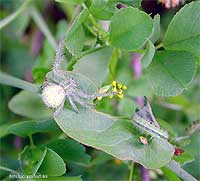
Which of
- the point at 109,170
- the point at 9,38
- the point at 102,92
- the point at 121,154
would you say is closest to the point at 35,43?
the point at 9,38

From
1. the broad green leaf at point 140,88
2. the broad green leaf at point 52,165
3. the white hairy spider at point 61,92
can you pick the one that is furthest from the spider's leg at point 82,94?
the broad green leaf at point 140,88

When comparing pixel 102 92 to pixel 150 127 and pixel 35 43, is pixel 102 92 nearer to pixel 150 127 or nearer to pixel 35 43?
pixel 150 127

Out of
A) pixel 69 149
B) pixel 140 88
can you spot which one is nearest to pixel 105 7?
pixel 69 149

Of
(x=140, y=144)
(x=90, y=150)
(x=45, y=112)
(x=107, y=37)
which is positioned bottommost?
(x=90, y=150)

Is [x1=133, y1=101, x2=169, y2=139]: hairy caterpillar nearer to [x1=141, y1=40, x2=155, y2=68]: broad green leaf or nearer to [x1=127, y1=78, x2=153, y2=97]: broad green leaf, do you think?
[x1=141, y1=40, x2=155, y2=68]: broad green leaf

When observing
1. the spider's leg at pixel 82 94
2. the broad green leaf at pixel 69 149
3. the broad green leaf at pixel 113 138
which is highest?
the spider's leg at pixel 82 94

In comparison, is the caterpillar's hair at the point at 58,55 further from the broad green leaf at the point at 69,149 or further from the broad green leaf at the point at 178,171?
the broad green leaf at the point at 178,171

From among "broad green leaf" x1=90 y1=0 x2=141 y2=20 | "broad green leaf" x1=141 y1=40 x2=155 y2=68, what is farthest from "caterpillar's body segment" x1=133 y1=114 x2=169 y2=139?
"broad green leaf" x1=90 y1=0 x2=141 y2=20
